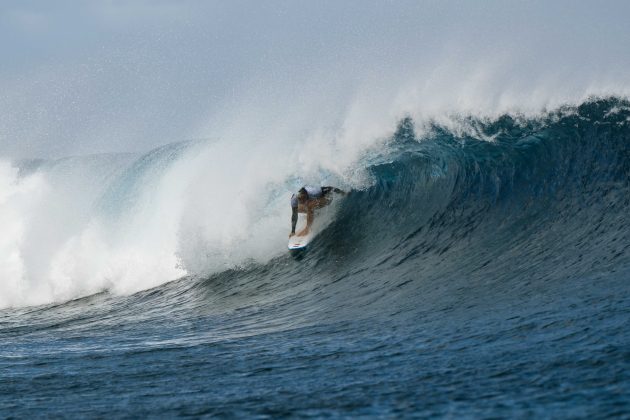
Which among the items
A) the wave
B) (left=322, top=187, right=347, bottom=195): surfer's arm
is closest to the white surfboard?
the wave

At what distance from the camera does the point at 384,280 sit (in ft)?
30.8

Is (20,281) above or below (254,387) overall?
above

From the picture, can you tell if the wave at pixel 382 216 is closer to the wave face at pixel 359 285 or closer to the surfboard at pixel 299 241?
the wave face at pixel 359 285

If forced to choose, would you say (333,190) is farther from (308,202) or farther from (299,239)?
(299,239)

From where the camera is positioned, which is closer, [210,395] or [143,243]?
[210,395]

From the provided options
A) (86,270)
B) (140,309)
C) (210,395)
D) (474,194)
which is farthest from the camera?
(86,270)

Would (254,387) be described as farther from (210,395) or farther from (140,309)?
(140,309)

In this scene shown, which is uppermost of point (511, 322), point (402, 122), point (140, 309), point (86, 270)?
point (402, 122)

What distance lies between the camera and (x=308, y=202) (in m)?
12.2

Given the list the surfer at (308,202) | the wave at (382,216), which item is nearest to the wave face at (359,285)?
the wave at (382,216)

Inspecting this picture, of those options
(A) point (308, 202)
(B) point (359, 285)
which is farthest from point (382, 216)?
(B) point (359, 285)

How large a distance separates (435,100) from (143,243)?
6.03m

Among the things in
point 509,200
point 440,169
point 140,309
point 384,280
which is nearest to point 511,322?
point 384,280

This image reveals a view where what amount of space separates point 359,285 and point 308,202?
9.76 feet
